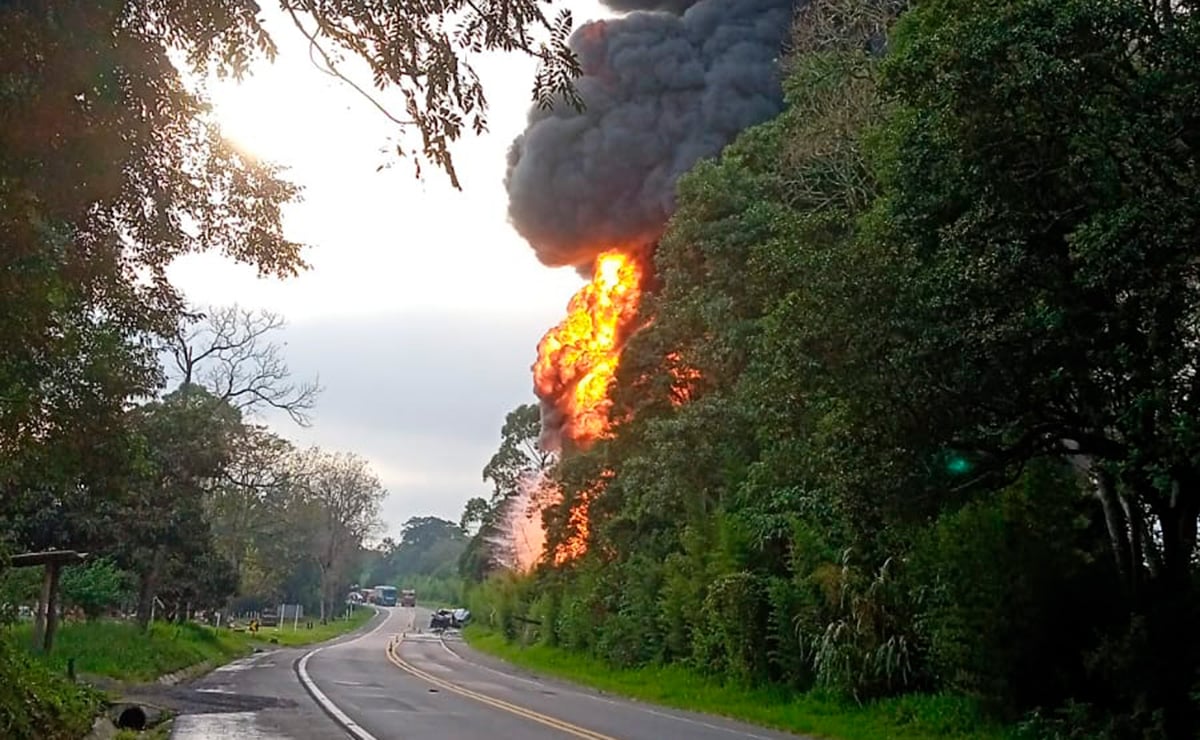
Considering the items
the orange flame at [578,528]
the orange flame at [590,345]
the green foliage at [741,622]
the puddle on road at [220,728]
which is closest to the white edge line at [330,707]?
the puddle on road at [220,728]

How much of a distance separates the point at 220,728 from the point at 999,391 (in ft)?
32.3

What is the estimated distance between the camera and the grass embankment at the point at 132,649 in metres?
23.1

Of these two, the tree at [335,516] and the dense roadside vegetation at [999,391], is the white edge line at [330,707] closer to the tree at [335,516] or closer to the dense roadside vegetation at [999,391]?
the dense roadside vegetation at [999,391]

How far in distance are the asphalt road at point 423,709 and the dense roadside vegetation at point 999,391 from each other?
2689mm

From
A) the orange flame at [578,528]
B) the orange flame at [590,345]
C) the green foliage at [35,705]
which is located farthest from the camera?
the orange flame at [590,345]

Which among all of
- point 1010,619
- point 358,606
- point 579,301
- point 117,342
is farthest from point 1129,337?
point 358,606

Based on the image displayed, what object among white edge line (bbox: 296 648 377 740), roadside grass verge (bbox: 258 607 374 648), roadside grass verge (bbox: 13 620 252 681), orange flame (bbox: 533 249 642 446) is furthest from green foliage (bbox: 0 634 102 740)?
roadside grass verge (bbox: 258 607 374 648)

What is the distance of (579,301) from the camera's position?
46.1 m

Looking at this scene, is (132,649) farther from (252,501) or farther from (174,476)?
(252,501)

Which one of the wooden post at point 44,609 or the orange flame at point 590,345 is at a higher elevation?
the orange flame at point 590,345

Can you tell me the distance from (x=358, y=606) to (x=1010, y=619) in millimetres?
98570

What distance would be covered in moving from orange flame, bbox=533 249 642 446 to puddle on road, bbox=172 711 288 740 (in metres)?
22.1

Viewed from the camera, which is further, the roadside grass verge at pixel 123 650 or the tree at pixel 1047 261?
the roadside grass verge at pixel 123 650

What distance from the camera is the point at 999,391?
40.4 ft
